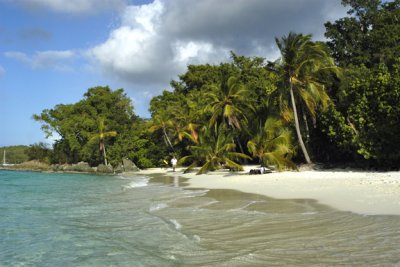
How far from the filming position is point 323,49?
25.8 meters

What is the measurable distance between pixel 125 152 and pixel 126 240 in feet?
135

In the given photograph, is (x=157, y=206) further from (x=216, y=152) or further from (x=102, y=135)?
(x=102, y=135)

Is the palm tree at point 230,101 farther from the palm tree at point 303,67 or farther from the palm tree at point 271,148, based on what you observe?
the palm tree at point 271,148

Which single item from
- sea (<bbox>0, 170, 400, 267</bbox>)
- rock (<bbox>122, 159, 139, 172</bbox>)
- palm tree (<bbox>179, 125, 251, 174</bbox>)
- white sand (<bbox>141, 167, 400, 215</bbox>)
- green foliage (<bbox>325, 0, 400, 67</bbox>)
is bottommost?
sea (<bbox>0, 170, 400, 267</bbox>)

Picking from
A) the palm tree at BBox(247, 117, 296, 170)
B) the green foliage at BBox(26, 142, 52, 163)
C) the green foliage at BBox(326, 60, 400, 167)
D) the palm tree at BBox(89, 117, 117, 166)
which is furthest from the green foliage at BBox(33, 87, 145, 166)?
the green foliage at BBox(326, 60, 400, 167)

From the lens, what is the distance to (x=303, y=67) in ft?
83.1

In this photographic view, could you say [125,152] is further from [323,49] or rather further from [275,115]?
[323,49]

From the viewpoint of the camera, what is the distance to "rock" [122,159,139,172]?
1781 inches

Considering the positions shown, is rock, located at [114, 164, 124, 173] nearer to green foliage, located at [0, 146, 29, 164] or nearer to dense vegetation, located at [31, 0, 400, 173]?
dense vegetation, located at [31, 0, 400, 173]

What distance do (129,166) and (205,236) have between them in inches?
1529

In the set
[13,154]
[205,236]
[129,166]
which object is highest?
[13,154]

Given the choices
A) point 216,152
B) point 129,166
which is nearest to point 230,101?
point 216,152

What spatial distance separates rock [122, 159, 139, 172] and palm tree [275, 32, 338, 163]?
25.0 meters

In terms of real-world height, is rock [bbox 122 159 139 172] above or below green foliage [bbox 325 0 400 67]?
below
